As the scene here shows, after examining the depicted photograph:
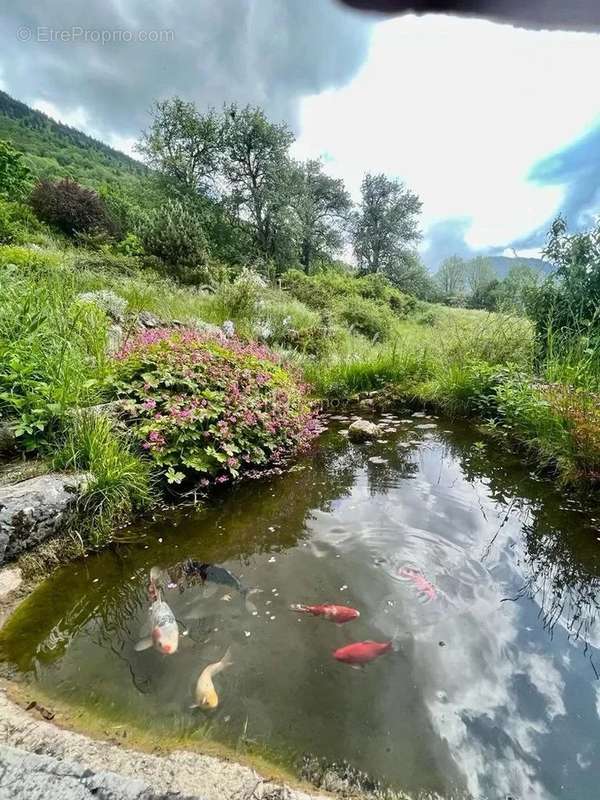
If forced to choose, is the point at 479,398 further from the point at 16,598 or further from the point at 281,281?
the point at 281,281

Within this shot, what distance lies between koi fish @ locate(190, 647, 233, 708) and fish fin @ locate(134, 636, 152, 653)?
0.32m

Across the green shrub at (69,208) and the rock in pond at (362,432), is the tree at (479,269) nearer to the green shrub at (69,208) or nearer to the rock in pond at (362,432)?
the green shrub at (69,208)

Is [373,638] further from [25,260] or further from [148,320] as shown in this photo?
[25,260]

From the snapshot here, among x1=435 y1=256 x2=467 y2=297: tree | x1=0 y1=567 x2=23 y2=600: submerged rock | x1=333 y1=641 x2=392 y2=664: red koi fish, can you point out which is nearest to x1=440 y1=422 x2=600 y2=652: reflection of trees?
x1=333 y1=641 x2=392 y2=664: red koi fish

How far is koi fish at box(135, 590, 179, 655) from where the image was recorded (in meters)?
1.72

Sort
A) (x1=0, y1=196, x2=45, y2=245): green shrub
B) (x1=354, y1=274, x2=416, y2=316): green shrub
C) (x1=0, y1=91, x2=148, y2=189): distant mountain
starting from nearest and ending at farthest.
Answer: (x1=0, y1=196, x2=45, y2=245): green shrub → (x1=354, y1=274, x2=416, y2=316): green shrub → (x1=0, y1=91, x2=148, y2=189): distant mountain

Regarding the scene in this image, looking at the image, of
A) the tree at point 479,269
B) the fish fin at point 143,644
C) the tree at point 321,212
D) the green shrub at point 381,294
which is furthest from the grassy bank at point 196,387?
the tree at point 479,269

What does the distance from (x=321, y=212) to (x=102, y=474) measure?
3123 cm

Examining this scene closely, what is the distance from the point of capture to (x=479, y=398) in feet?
17.3

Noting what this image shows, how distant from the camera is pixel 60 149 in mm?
40781

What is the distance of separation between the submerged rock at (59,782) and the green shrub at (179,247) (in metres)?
11.6

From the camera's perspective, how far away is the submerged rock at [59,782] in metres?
1.02

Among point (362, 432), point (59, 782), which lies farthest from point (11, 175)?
point (59, 782)

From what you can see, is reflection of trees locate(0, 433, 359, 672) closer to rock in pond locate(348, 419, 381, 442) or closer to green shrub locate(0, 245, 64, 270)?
rock in pond locate(348, 419, 381, 442)
